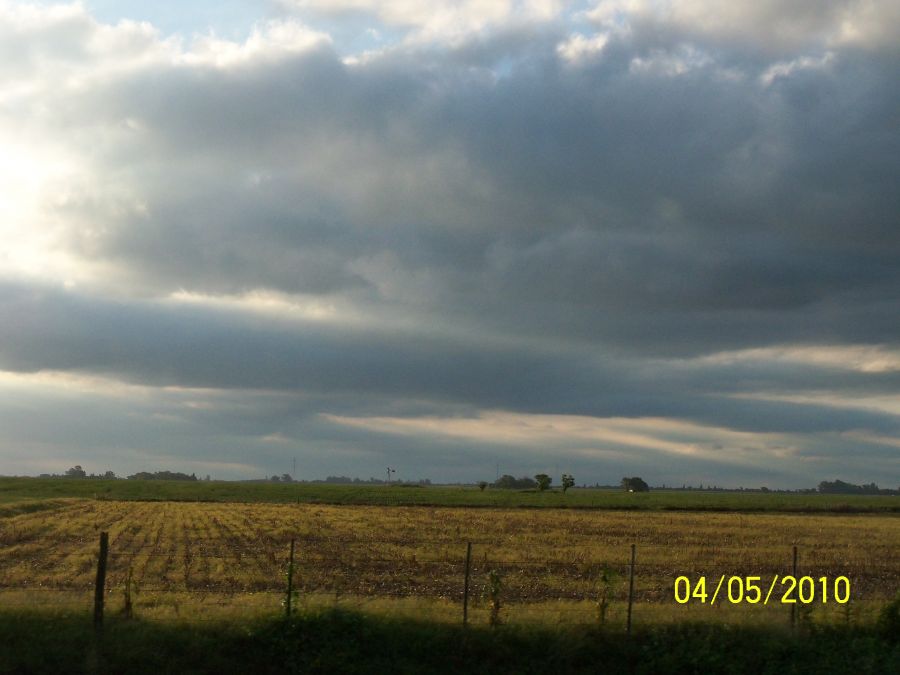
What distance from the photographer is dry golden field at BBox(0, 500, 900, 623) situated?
21.0m

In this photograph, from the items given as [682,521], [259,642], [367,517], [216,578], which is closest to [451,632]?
[259,642]

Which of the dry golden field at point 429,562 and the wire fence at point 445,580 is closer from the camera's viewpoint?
the wire fence at point 445,580

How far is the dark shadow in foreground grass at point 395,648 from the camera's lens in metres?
16.8

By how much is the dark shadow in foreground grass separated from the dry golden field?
0.86 m

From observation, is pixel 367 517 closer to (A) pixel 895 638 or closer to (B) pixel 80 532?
(B) pixel 80 532
